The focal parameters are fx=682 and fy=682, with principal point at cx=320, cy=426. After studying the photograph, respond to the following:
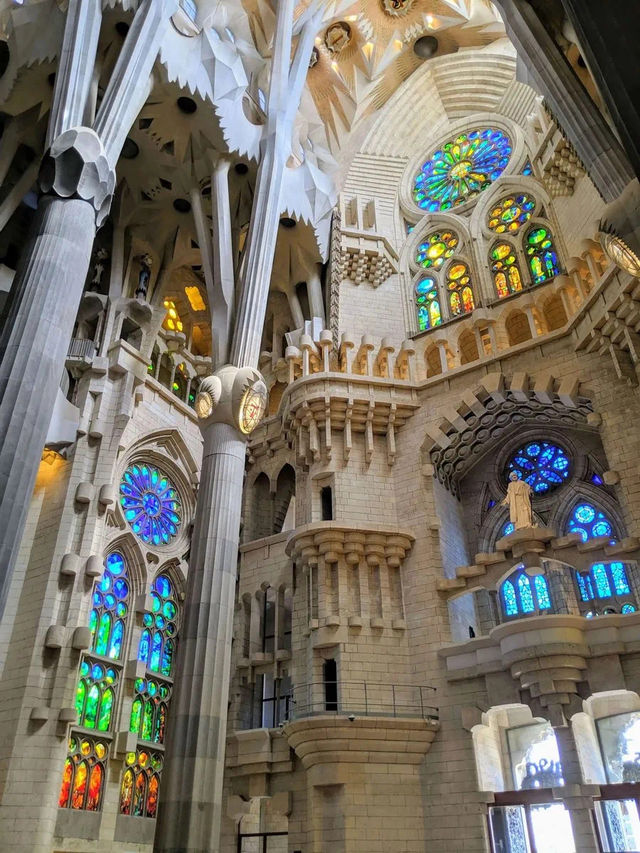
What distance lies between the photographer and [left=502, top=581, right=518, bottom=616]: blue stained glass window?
1501cm

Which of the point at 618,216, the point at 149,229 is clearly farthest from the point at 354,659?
the point at 149,229

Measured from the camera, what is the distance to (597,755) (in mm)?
13969

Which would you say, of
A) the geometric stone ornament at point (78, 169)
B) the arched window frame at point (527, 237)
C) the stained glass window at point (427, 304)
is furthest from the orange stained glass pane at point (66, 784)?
the arched window frame at point (527, 237)

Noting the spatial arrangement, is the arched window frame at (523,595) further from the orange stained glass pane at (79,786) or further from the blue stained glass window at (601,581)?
the orange stained glass pane at (79,786)

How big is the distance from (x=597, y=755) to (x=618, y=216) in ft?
40.8

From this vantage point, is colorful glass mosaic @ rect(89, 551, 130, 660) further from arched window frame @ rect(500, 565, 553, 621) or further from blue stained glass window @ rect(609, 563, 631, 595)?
blue stained glass window @ rect(609, 563, 631, 595)

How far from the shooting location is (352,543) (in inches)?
557

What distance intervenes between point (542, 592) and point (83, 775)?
391 inches

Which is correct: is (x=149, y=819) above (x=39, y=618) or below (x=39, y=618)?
below

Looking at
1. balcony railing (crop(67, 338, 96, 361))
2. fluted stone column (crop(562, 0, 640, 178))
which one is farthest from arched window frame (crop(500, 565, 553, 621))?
fluted stone column (crop(562, 0, 640, 178))

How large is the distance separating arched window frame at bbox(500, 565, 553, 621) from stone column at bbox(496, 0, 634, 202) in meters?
8.31

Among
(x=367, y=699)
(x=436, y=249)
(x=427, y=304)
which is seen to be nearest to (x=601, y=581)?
(x=367, y=699)

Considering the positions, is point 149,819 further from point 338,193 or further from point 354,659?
point 338,193

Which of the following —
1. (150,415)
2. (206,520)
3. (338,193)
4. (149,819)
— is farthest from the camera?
(338,193)
